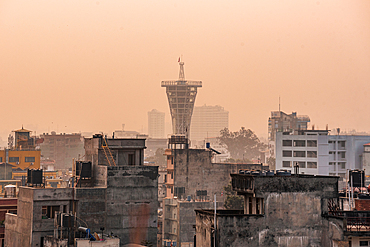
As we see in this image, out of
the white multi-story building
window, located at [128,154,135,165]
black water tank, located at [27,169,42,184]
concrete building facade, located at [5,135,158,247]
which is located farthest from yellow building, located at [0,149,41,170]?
black water tank, located at [27,169,42,184]

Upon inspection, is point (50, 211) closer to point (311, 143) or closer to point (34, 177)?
point (34, 177)

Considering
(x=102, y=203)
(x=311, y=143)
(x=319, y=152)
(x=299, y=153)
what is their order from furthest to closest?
(x=299, y=153), (x=311, y=143), (x=319, y=152), (x=102, y=203)

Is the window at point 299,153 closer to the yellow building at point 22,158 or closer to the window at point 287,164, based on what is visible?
the window at point 287,164

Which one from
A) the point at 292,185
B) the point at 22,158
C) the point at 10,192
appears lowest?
the point at 10,192

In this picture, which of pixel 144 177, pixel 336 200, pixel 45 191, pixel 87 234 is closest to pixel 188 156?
pixel 144 177

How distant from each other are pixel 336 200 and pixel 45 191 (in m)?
25.3

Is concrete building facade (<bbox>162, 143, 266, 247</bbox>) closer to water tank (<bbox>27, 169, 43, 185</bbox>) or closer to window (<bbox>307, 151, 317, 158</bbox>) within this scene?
window (<bbox>307, 151, 317, 158</bbox>)

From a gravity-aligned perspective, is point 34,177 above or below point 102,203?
above

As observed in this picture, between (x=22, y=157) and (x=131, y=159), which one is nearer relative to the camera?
(x=131, y=159)

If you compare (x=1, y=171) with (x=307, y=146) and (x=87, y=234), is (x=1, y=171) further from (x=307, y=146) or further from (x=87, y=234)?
(x=87, y=234)

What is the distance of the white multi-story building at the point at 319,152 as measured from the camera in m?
118

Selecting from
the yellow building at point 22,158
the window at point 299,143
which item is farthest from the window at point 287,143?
the yellow building at point 22,158

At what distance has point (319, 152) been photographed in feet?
388

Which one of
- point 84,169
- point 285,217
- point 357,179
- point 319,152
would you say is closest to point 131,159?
point 84,169
